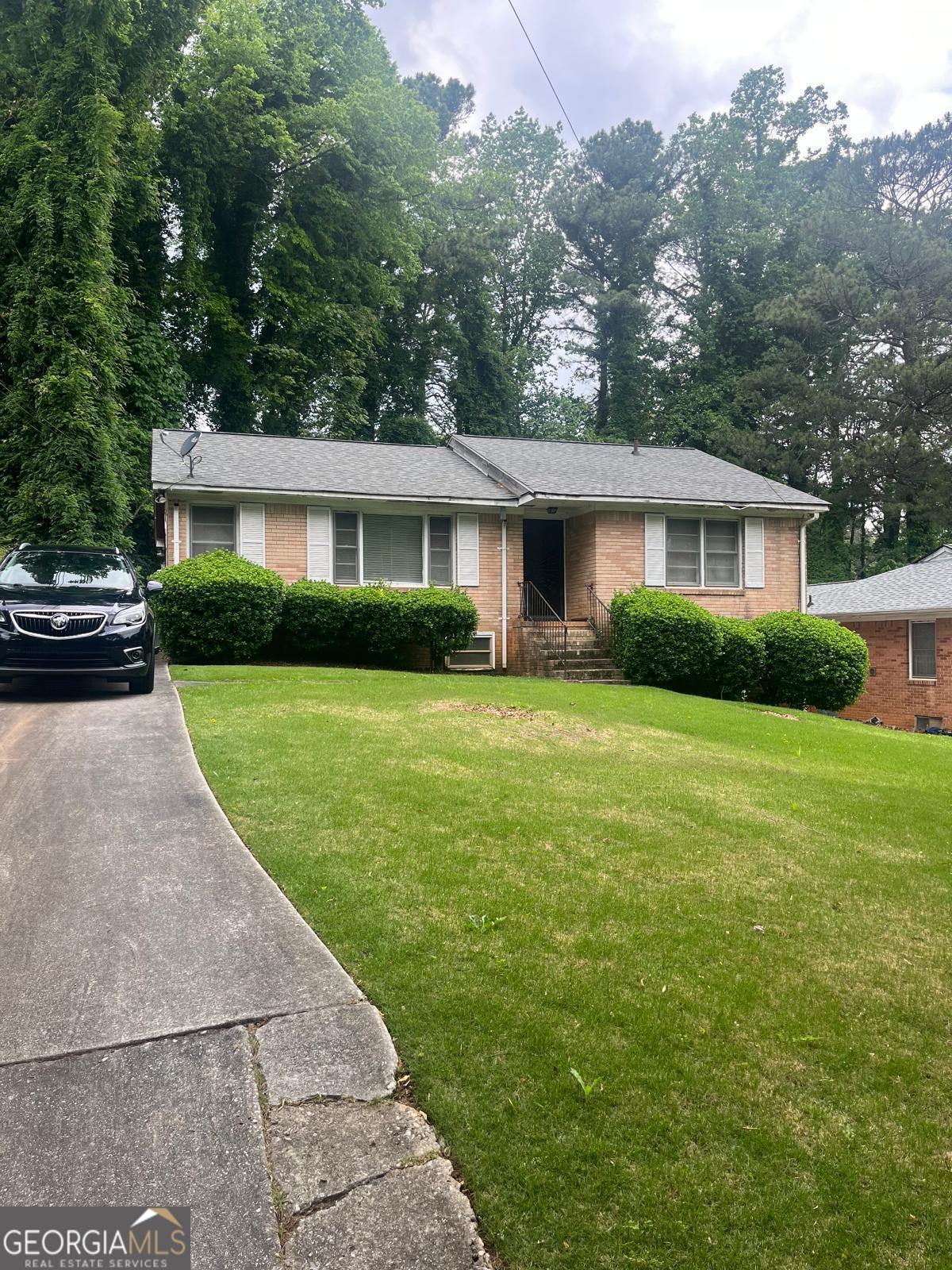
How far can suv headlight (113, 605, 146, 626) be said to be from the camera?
32.6 ft

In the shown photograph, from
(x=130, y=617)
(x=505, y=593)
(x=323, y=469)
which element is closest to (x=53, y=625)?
(x=130, y=617)

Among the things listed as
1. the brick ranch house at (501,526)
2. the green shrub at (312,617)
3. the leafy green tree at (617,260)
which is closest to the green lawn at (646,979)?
the green shrub at (312,617)

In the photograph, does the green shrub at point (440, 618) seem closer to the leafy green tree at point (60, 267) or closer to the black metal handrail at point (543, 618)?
the black metal handrail at point (543, 618)

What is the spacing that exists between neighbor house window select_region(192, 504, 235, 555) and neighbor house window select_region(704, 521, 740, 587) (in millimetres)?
10456

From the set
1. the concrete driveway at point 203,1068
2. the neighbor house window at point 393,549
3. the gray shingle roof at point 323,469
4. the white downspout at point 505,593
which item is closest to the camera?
the concrete driveway at point 203,1068

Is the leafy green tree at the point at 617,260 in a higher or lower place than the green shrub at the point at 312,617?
higher

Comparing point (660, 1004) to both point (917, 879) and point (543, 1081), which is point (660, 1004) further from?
point (917, 879)

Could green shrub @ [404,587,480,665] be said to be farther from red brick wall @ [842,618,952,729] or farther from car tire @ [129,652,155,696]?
red brick wall @ [842,618,952,729]

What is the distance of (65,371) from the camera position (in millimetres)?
17719

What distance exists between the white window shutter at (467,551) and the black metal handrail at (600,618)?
251cm

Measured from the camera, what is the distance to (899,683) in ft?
70.3

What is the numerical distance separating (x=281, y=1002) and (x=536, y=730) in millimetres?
6412

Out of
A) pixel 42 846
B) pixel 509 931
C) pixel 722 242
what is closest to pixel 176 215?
pixel 722 242

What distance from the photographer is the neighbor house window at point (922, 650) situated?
2080cm
